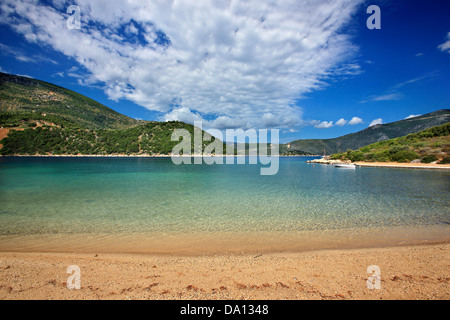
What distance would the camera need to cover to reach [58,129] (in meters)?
104

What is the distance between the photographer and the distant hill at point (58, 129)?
3821 inches

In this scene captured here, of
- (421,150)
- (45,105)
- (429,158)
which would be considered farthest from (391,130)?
(45,105)

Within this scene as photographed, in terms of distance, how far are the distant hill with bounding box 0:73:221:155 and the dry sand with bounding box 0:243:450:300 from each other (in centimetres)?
11827

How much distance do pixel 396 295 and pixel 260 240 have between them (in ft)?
12.1

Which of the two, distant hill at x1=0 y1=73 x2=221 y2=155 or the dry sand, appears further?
distant hill at x1=0 y1=73 x2=221 y2=155

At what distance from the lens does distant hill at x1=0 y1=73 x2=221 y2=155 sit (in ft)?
318

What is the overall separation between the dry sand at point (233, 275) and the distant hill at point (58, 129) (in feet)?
388

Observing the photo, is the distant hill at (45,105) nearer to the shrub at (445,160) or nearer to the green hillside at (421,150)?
the green hillside at (421,150)

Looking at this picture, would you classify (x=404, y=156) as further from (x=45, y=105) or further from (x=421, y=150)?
(x=45, y=105)

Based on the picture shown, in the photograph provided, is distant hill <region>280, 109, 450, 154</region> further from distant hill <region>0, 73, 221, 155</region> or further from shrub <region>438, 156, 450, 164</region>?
distant hill <region>0, 73, 221, 155</region>

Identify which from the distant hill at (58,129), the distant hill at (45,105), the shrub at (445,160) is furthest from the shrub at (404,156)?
the distant hill at (45,105)

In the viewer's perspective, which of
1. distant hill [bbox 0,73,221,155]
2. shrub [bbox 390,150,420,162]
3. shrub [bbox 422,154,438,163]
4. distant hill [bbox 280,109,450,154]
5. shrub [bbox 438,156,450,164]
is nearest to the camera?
shrub [bbox 438,156,450,164]

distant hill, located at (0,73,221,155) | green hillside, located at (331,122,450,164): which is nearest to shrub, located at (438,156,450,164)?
green hillside, located at (331,122,450,164)

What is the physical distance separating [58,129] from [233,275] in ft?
442
